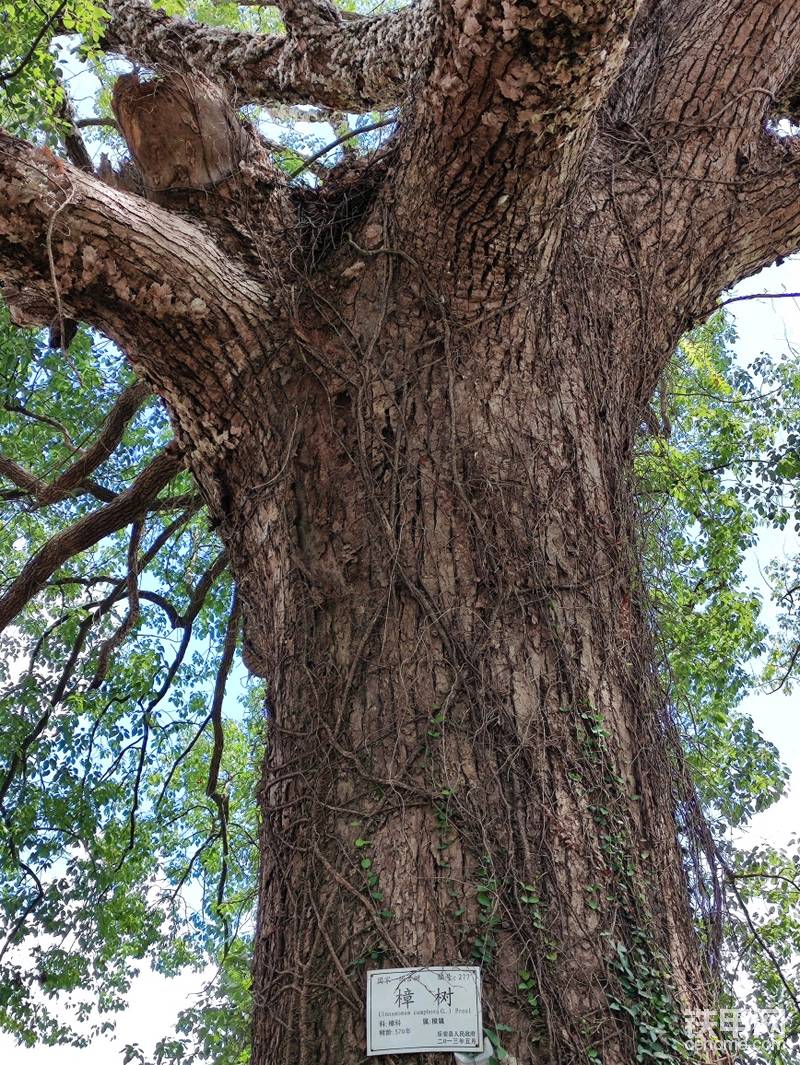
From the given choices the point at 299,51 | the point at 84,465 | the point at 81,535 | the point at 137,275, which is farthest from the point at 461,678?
the point at 299,51

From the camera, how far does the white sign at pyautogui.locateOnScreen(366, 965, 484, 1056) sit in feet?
6.97

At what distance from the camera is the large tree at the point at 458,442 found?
7.59ft

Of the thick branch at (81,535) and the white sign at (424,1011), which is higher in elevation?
the thick branch at (81,535)

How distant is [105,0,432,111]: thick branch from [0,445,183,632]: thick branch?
1685mm

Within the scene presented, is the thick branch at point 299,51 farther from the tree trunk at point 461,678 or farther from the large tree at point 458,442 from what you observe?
the tree trunk at point 461,678

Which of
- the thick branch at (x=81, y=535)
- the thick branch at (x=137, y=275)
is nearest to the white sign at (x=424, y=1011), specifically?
the thick branch at (x=137, y=275)

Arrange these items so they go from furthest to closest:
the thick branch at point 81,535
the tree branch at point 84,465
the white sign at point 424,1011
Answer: the tree branch at point 84,465, the thick branch at point 81,535, the white sign at point 424,1011

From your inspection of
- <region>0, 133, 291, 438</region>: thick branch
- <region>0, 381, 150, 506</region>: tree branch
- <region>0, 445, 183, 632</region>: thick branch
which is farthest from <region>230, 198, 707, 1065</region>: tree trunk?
<region>0, 381, 150, 506</region>: tree branch

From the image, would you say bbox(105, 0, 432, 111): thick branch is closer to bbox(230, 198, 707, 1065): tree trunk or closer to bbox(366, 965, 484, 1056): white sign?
bbox(230, 198, 707, 1065): tree trunk

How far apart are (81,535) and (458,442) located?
87.2 inches

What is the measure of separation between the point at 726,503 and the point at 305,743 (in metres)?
4.36

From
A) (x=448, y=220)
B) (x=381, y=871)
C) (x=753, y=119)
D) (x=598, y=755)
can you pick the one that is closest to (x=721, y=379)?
(x=753, y=119)

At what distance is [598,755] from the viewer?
256cm

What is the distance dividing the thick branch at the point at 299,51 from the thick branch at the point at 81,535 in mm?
1685
